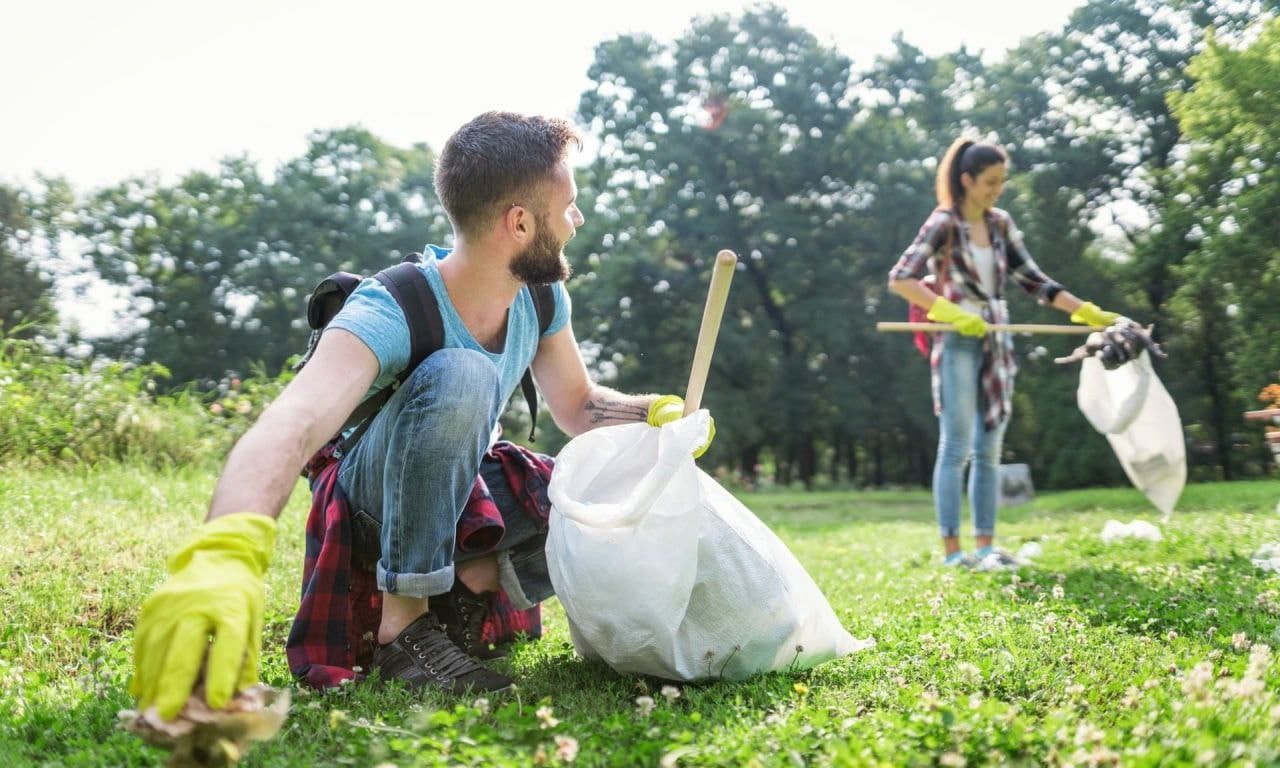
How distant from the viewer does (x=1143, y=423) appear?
4734 mm

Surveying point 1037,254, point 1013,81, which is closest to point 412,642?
point 1037,254

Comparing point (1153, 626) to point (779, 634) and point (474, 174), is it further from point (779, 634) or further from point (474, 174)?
point (474, 174)

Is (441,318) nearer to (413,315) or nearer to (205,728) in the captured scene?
(413,315)

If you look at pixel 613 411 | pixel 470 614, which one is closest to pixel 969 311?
pixel 613 411

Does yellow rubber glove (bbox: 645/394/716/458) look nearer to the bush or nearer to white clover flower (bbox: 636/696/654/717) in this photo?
white clover flower (bbox: 636/696/654/717)

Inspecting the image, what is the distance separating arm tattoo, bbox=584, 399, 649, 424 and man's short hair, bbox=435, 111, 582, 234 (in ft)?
2.00

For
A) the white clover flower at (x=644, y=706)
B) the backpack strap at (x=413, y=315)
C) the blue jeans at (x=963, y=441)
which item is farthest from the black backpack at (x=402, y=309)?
the blue jeans at (x=963, y=441)

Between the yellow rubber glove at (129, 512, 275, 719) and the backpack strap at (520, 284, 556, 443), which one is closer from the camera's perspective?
the yellow rubber glove at (129, 512, 275, 719)

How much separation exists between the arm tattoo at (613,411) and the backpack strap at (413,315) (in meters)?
0.56

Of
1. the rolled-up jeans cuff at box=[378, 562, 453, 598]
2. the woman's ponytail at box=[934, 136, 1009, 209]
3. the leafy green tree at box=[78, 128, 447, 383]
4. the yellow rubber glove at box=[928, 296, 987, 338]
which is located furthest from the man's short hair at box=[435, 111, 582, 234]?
the leafy green tree at box=[78, 128, 447, 383]

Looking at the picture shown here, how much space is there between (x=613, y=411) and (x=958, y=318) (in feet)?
7.39

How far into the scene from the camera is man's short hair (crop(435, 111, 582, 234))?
242 centimetres

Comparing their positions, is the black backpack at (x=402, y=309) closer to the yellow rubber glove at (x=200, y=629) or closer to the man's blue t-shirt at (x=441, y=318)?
the man's blue t-shirt at (x=441, y=318)

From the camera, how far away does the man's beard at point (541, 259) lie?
2469 mm
